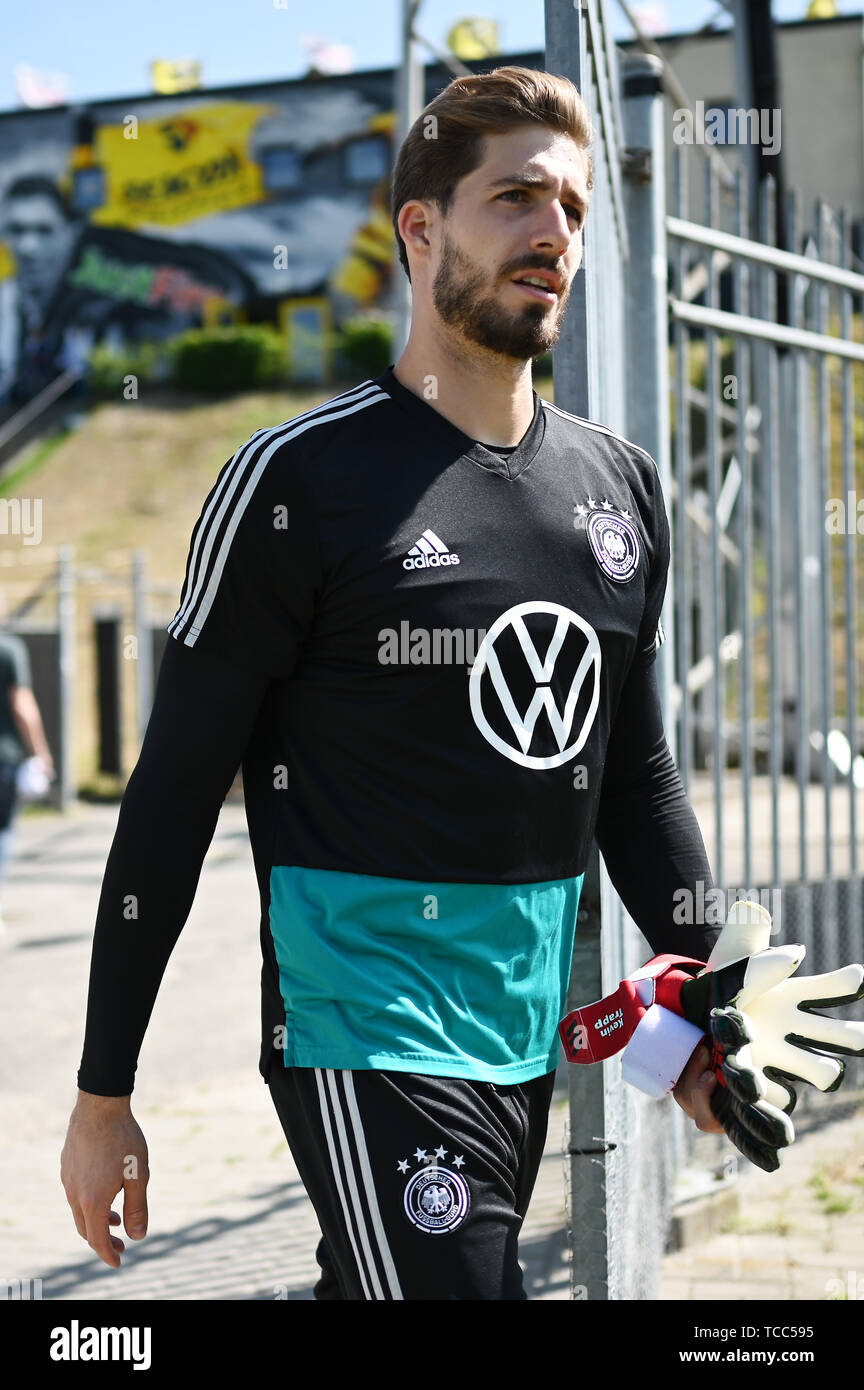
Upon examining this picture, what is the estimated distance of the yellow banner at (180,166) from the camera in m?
47.4

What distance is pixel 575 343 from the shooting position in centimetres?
254

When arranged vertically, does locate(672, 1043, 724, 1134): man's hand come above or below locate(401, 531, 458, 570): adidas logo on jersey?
below

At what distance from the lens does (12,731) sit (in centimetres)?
879

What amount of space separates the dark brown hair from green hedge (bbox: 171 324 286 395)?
42369 millimetres

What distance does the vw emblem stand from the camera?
2104 mm

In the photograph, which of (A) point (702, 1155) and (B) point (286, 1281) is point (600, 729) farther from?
(A) point (702, 1155)

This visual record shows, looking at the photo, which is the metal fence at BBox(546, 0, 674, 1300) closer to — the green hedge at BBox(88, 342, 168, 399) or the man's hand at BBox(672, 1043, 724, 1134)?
the man's hand at BBox(672, 1043, 724, 1134)

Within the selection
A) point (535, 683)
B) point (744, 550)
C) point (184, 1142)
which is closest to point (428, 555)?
point (535, 683)

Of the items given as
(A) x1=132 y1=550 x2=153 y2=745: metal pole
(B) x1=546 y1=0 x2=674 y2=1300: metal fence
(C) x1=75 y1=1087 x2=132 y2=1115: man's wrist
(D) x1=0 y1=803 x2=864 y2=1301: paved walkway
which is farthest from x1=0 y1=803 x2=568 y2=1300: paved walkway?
(A) x1=132 y1=550 x2=153 y2=745: metal pole

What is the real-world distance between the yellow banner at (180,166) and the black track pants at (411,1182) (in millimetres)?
47794

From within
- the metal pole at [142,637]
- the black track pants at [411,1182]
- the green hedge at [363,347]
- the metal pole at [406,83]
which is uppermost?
the green hedge at [363,347]

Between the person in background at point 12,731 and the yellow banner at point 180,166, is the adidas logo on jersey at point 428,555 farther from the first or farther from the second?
the yellow banner at point 180,166

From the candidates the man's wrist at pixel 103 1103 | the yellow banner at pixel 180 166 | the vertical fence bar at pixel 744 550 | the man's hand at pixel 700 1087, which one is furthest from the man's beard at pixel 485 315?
the yellow banner at pixel 180 166
